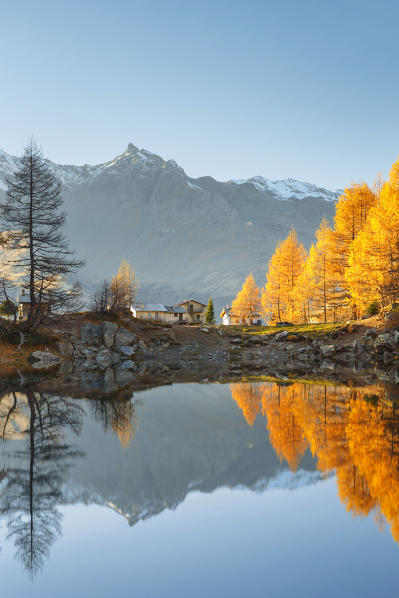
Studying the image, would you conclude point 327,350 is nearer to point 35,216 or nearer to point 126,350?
point 126,350

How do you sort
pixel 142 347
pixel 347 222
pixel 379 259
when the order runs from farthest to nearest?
pixel 347 222 < pixel 142 347 < pixel 379 259

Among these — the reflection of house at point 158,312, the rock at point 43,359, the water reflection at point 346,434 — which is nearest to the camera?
the water reflection at point 346,434

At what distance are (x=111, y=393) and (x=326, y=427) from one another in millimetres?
8581

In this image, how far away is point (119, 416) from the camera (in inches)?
442

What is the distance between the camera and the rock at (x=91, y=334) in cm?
3659

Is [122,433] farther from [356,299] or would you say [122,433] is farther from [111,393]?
[356,299]

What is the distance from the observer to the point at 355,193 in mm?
42469

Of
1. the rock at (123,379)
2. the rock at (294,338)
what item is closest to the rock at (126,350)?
the rock at (123,379)

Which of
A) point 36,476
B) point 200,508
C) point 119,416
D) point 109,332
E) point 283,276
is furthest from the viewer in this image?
point 283,276

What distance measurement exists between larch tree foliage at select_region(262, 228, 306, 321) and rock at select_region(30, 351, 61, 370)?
2993cm

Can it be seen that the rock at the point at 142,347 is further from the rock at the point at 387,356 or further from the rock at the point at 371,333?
the rock at the point at 387,356

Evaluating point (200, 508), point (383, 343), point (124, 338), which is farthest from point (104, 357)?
point (200, 508)

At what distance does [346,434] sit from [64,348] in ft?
91.5

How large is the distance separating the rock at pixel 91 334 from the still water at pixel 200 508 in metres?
26.8
